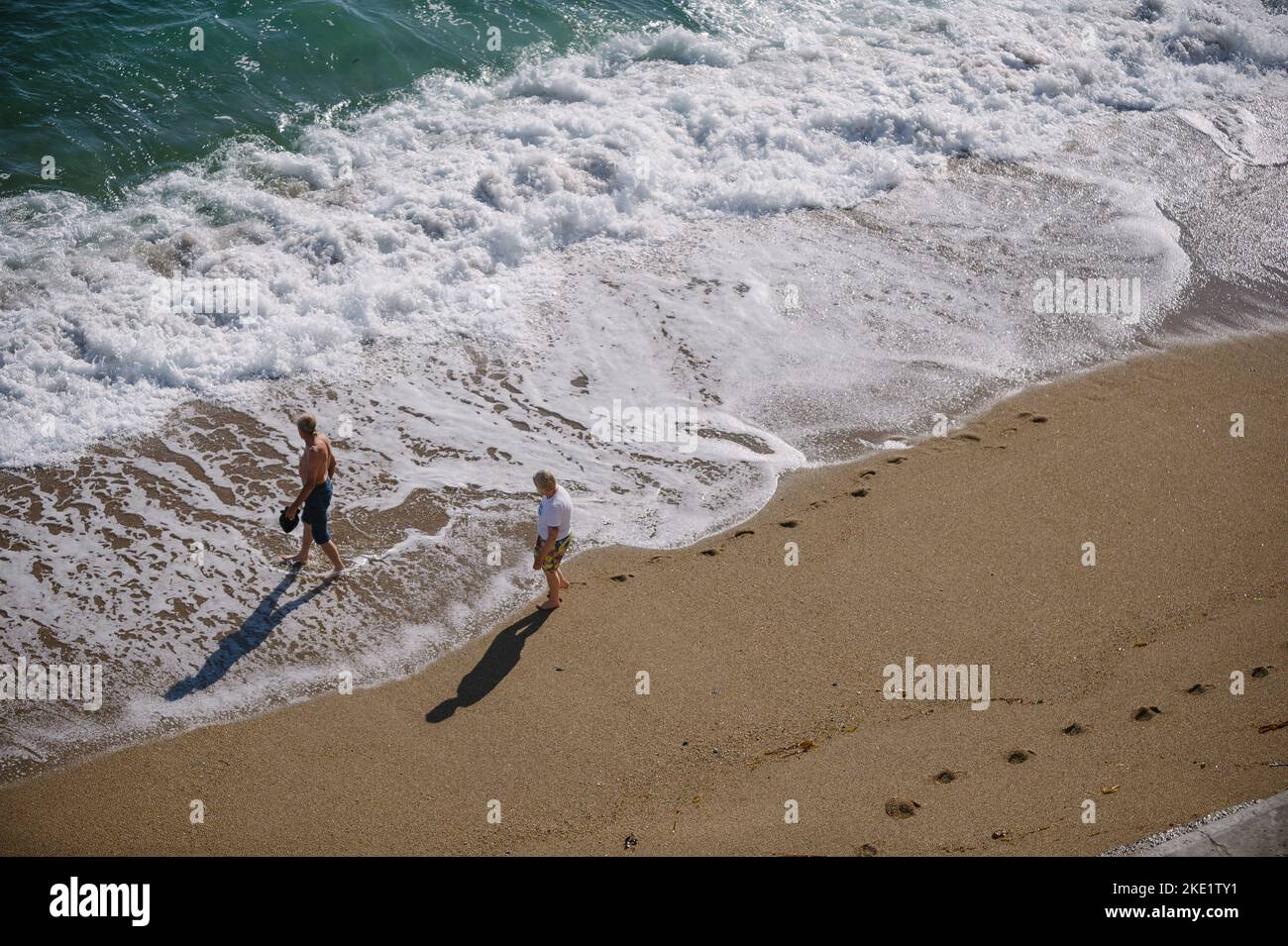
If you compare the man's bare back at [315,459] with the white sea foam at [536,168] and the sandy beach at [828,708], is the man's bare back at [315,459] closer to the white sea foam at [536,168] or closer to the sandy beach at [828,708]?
the sandy beach at [828,708]

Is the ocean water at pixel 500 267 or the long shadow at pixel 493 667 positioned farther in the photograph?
the ocean water at pixel 500 267

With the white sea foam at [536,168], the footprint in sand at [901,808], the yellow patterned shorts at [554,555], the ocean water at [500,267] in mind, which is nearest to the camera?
the footprint in sand at [901,808]

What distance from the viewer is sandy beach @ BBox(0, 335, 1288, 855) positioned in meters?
6.76

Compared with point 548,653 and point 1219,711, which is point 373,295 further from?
point 1219,711

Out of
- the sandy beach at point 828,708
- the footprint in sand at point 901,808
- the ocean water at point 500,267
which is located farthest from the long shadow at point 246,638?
the footprint in sand at point 901,808

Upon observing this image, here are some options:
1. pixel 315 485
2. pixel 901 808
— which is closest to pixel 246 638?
pixel 315 485

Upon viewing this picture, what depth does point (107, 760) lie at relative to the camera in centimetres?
722

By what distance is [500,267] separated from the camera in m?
12.5

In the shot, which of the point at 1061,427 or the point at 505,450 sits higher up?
the point at 1061,427

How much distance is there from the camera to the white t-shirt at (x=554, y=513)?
8180 millimetres

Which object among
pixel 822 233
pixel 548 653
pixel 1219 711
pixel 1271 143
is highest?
pixel 1271 143

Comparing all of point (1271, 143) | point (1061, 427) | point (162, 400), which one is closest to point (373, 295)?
point (162, 400)

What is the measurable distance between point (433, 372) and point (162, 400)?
2.65 meters

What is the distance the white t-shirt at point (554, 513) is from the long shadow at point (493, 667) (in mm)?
723
